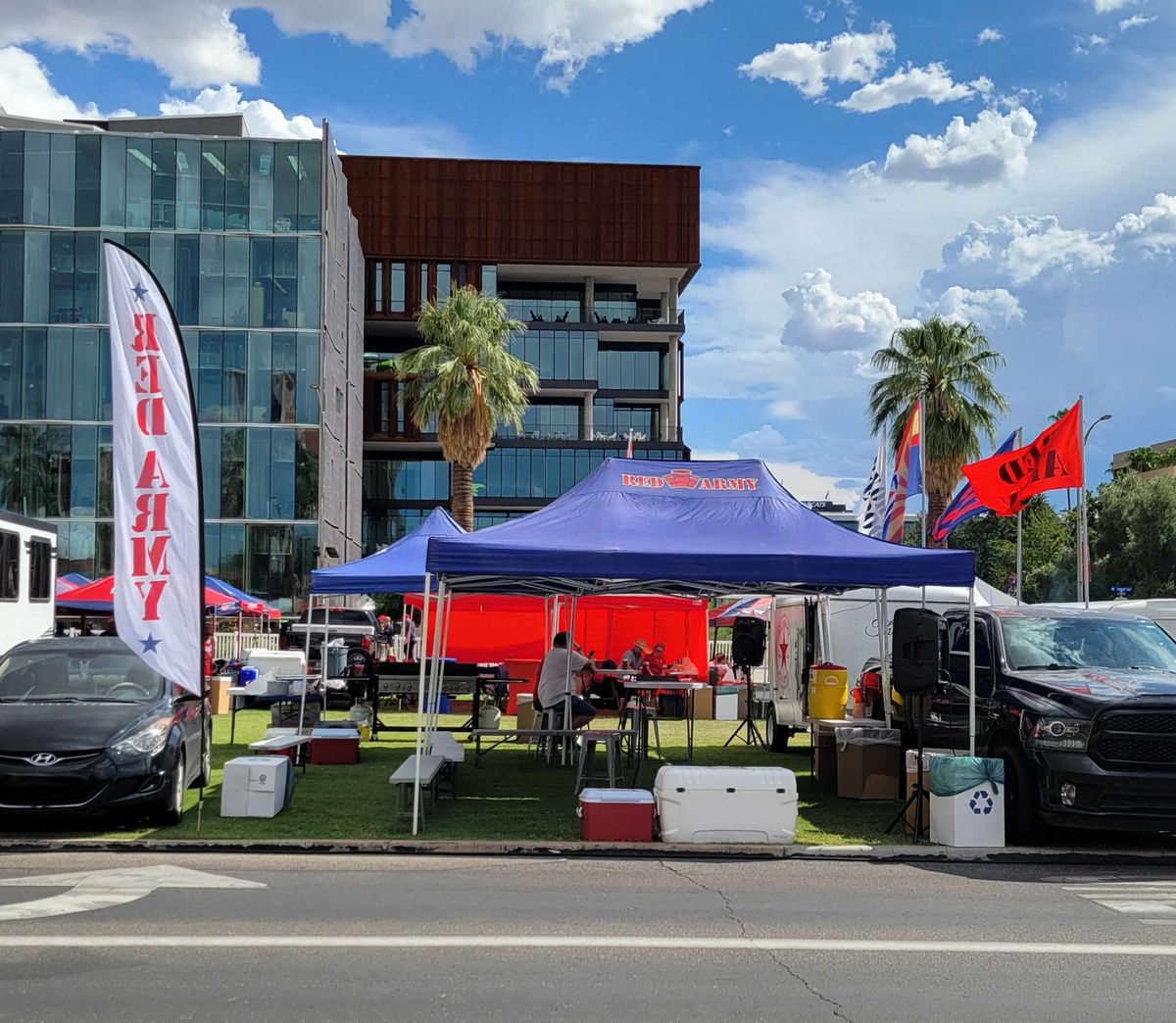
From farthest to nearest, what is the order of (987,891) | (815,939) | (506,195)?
(506,195) < (987,891) < (815,939)

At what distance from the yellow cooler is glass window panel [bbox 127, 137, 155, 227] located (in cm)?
4125

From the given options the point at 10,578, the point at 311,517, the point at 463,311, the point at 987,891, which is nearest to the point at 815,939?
the point at 987,891

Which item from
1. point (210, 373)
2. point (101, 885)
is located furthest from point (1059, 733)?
point (210, 373)

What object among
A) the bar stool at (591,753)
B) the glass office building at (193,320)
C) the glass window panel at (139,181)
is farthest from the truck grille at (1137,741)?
the glass window panel at (139,181)

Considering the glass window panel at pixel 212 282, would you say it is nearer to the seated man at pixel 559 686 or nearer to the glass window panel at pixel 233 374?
the glass window panel at pixel 233 374

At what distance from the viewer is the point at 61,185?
168ft

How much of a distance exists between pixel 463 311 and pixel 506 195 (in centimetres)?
3186

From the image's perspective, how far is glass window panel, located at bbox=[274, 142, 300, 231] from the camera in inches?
2035

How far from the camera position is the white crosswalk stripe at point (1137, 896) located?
8585 millimetres

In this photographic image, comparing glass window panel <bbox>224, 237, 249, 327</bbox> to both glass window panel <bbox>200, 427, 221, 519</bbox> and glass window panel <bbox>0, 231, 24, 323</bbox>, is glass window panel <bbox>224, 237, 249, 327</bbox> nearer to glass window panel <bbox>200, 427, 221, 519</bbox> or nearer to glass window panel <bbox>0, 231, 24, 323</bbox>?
glass window panel <bbox>200, 427, 221, 519</bbox>

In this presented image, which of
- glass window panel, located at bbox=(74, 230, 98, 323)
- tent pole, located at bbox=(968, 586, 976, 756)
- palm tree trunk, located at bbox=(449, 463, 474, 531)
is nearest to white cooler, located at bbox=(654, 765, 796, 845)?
tent pole, located at bbox=(968, 586, 976, 756)

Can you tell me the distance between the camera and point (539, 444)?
236 ft

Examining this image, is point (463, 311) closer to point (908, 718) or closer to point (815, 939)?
point (908, 718)

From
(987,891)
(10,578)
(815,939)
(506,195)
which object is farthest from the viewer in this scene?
(506,195)
